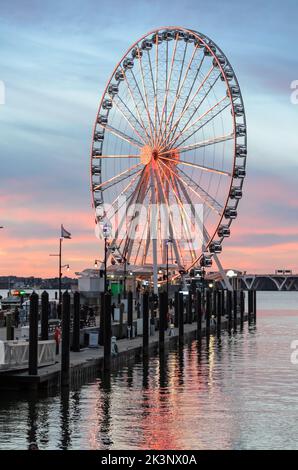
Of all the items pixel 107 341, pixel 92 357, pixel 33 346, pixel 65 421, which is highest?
pixel 33 346

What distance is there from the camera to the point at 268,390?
4400cm

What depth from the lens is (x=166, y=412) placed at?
36.5m

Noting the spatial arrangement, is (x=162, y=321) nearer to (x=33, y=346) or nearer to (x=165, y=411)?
(x=165, y=411)

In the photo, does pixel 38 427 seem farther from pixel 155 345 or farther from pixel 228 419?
pixel 155 345

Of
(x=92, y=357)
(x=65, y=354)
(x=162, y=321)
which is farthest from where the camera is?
(x=162, y=321)

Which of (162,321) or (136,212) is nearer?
(162,321)

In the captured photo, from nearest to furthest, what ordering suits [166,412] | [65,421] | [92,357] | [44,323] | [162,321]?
[65,421] < [166,412] < [92,357] < [44,323] < [162,321]

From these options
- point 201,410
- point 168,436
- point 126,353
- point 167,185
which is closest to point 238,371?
point 126,353

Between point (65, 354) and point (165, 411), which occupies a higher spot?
point (65, 354)

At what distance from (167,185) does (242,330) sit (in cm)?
1884

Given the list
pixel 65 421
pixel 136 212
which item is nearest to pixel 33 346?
pixel 65 421

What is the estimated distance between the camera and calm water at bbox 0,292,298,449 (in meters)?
31.0

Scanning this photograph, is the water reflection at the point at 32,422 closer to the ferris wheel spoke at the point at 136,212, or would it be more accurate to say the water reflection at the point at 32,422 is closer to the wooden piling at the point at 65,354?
the wooden piling at the point at 65,354
